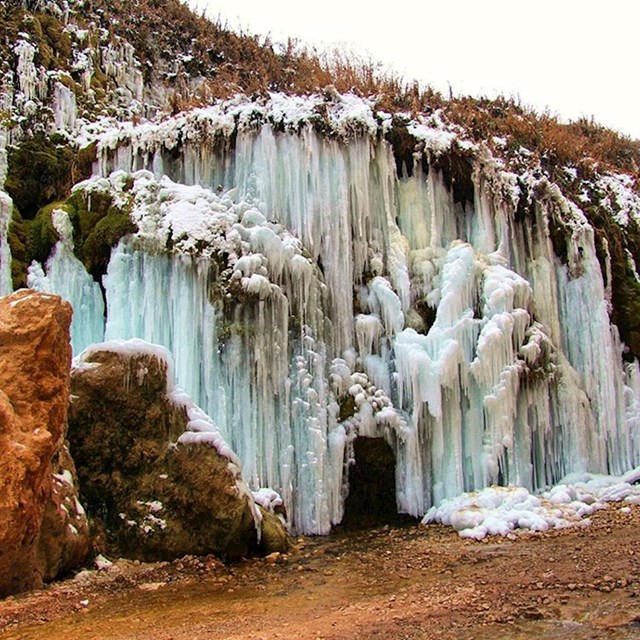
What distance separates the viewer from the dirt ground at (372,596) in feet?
15.1

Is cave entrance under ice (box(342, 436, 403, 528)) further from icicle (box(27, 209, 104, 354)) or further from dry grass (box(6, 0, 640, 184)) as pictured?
dry grass (box(6, 0, 640, 184))

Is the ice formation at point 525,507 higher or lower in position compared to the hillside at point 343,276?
lower

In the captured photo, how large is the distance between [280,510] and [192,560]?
6.96ft

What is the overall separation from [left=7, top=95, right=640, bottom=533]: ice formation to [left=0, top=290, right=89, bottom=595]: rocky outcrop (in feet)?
10.8

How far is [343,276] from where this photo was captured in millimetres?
11258

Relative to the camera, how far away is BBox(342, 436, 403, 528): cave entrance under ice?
10.4 meters

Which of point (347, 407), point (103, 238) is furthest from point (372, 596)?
point (103, 238)

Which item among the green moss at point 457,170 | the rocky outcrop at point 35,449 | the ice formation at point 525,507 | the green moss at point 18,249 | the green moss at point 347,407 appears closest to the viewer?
the rocky outcrop at point 35,449

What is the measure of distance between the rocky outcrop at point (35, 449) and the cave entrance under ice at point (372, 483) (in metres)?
4.60

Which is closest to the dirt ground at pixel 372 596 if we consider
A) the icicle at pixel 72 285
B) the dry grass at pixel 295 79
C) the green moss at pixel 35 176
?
the icicle at pixel 72 285

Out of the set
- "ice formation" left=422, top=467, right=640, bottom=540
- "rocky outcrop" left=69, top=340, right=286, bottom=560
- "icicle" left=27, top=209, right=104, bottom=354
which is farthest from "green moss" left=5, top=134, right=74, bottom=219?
"ice formation" left=422, top=467, right=640, bottom=540

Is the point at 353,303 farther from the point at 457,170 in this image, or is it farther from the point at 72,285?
the point at 72,285

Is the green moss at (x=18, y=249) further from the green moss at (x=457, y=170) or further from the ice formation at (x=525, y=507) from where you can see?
the ice formation at (x=525, y=507)

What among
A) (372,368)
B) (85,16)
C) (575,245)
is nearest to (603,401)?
(575,245)
